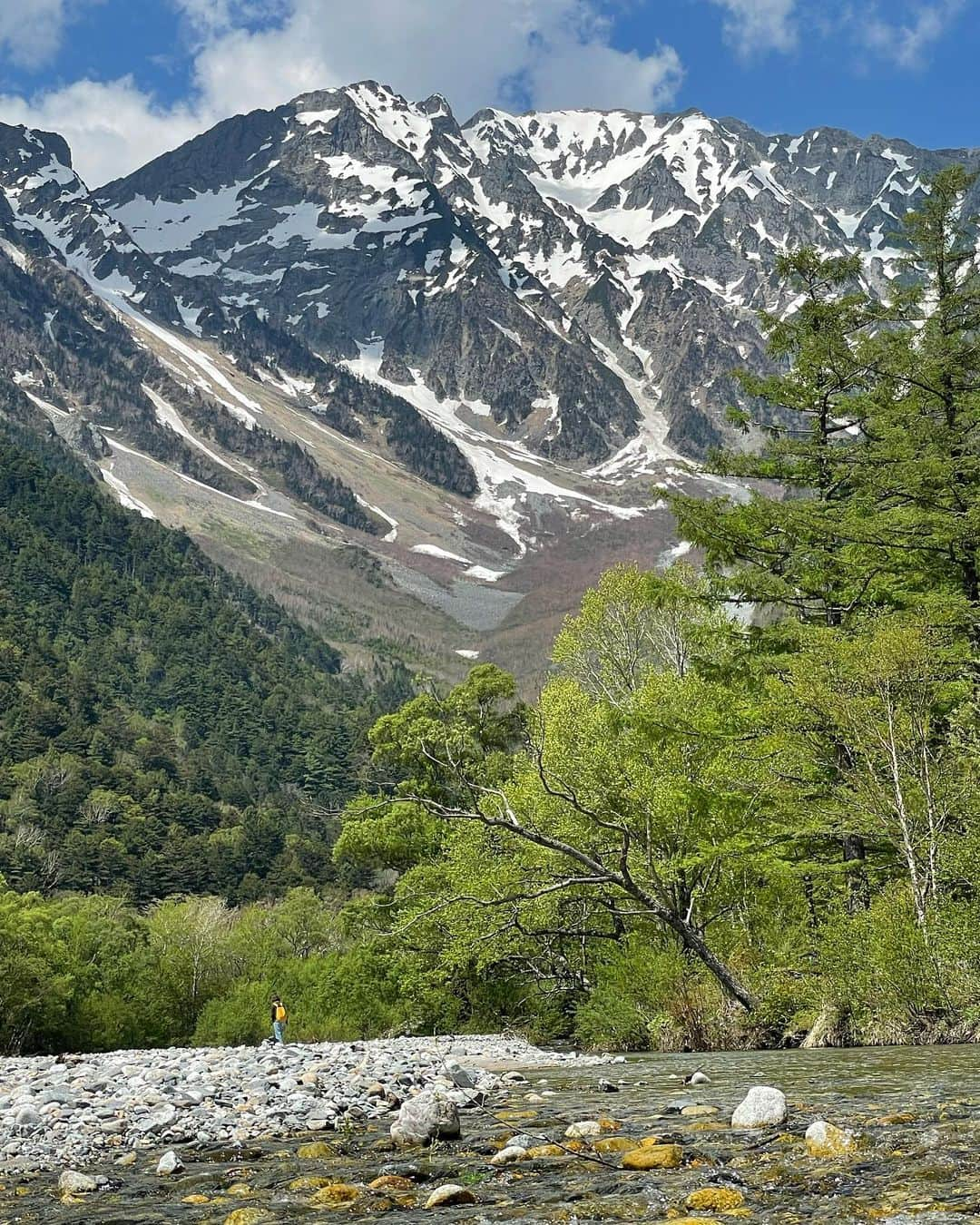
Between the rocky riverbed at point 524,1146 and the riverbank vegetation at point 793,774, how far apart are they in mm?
2342

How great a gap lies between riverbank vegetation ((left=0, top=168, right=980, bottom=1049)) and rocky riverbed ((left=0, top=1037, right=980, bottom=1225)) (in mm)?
2342

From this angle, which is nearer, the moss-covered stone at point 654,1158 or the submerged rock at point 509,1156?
the moss-covered stone at point 654,1158

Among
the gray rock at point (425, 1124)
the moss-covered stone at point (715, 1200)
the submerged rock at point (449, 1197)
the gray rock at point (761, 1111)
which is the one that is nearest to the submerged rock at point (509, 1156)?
the submerged rock at point (449, 1197)

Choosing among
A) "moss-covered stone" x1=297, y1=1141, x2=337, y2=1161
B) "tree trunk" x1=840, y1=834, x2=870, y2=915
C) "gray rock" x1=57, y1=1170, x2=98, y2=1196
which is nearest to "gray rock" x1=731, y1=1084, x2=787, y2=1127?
"moss-covered stone" x1=297, y1=1141, x2=337, y2=1161

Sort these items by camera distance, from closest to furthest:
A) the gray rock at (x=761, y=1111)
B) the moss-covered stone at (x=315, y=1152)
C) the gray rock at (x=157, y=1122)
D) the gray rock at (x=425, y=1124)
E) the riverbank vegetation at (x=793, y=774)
A: the gray rock at (x=761, y=1111)
the moss-covered stone at (x=315, y=1152)
the gray rock at (x=425, y=1124)
the gray rock at (x=157, y=1122)
the riverbank vegetation at (x=793, y=774)

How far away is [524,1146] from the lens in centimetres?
924

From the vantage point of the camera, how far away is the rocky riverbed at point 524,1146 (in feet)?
22.5

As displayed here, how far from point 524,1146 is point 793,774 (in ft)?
38.2

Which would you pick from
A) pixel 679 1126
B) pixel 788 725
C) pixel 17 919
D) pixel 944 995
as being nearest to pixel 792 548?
pixel 788 725

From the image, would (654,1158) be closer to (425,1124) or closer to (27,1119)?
(425,1124)

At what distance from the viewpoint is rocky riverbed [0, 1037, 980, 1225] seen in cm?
686

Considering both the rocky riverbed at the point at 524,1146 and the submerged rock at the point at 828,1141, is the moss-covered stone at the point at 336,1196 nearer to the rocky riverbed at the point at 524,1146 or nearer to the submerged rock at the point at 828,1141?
the rocky riverbed at the point at 524,1146

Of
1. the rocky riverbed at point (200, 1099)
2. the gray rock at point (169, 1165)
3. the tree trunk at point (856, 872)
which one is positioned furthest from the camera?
the tree trunk at point (856, 872)

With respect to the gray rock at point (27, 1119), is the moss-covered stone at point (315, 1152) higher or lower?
higher
